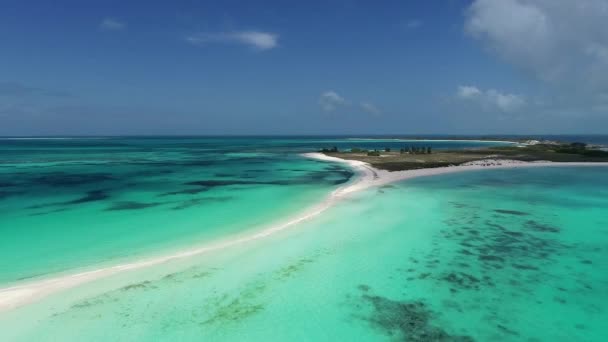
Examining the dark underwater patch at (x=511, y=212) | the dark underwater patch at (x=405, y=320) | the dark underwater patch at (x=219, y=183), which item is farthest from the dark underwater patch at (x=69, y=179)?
the dark underwater patch at (x=511, y=212)

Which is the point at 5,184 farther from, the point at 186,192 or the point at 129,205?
the point at 186,192

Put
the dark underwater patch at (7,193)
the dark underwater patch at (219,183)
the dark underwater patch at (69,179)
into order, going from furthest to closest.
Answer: the dark underwater patch at (69,179), the dark underwater patch at (219,183), the dark underwater patch at (7,193)

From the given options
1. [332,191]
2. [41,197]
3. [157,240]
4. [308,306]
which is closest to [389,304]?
[308,306]

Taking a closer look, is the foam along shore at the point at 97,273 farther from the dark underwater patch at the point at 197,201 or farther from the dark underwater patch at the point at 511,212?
the dark underwater patch at the point at 511,212

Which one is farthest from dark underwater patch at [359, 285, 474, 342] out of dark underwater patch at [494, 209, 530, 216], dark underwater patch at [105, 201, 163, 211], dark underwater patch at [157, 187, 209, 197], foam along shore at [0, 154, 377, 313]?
dark underwater patch at [157, 187, 209, 197]

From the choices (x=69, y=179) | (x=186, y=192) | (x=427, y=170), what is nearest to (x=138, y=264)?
(x=186, y=192)

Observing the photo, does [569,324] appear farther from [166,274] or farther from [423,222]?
[166,274]

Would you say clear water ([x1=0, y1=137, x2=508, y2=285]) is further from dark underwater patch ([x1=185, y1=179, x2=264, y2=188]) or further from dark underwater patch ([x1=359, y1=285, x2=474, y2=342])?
dark underwater patch ([x1=359, y1=285, x2=474, y2=342])

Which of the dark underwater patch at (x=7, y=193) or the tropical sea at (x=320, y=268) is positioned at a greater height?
the dark underwater patch at (x=7, y=193)
